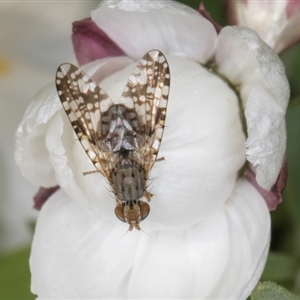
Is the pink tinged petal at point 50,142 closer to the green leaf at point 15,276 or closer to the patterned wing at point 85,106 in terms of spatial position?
the patterned wing at point 85,106

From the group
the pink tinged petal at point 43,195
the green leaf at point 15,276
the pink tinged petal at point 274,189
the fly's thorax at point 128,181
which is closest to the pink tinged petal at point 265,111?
the pink tinged petal at point 274,189

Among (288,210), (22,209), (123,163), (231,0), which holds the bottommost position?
(22,209)

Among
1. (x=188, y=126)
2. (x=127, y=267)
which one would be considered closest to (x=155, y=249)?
(x=127, y=267)

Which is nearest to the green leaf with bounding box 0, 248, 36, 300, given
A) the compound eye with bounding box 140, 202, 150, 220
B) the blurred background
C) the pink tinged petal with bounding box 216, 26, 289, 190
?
the blurred background

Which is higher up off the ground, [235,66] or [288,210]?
[235,66]

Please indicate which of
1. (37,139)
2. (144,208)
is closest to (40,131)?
(37,139)

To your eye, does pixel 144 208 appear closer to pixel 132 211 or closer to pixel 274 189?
pixel 132 211

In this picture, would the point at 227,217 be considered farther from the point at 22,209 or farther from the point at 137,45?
the point at 22,209
